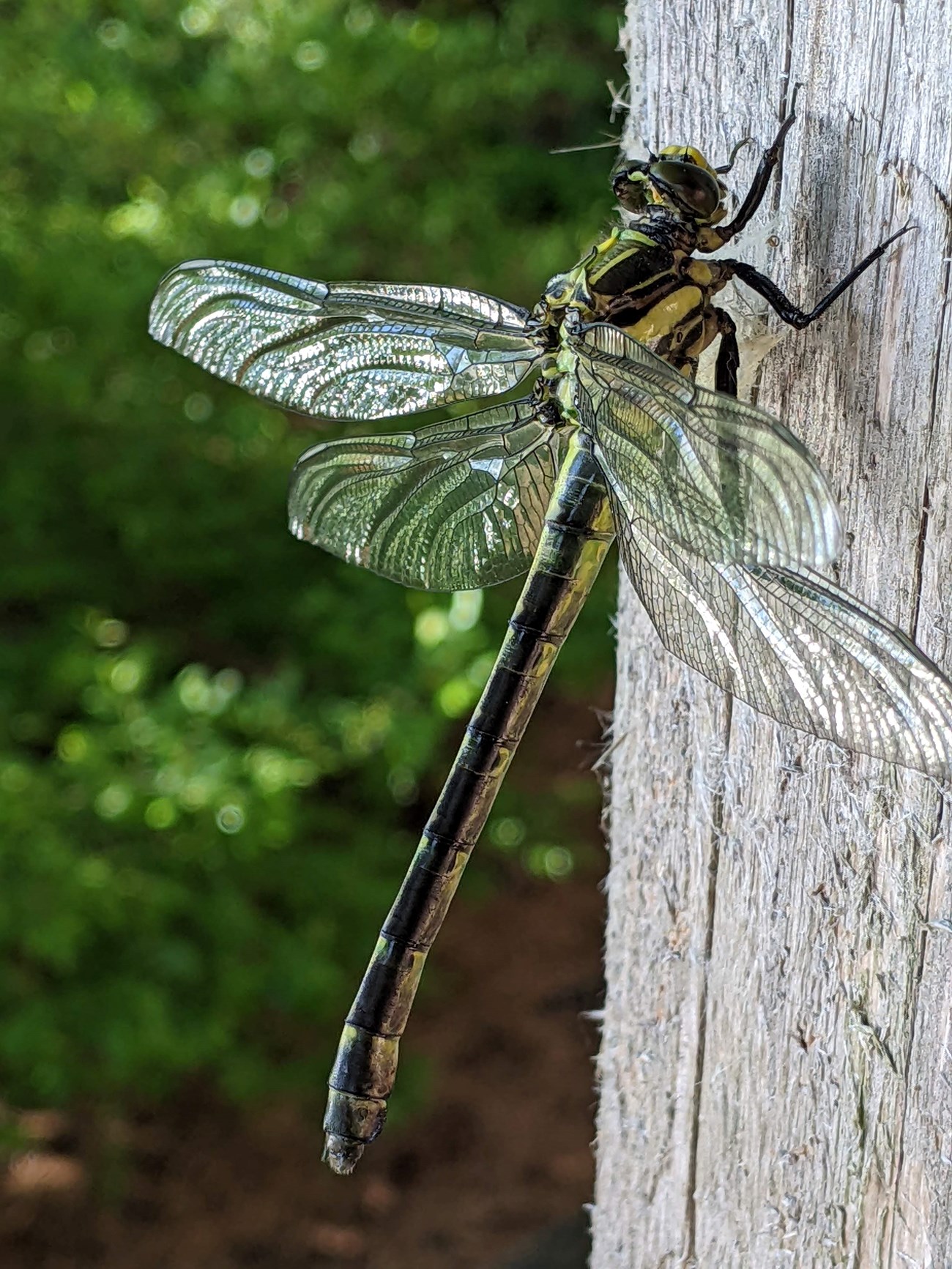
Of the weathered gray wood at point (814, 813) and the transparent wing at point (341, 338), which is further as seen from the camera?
the transparent wing at point (341, 338)

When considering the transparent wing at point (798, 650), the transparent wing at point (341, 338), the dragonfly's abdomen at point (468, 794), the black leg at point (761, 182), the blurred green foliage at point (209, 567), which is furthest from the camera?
the blurred green foliage at point (209, 567)

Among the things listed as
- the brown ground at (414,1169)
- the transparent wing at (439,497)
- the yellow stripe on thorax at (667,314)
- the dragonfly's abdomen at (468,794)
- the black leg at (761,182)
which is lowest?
the brown ground at (414,1169)

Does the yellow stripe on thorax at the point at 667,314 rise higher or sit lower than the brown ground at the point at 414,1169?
higher

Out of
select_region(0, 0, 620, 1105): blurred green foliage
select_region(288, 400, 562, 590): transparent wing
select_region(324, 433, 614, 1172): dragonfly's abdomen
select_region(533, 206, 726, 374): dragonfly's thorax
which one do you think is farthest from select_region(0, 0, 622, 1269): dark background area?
→ select_region(533, 206, 726, 374): dragonfly's thorax

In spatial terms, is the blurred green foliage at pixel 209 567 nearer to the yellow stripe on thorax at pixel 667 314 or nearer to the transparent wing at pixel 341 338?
the transparent wing at pixel 341 338

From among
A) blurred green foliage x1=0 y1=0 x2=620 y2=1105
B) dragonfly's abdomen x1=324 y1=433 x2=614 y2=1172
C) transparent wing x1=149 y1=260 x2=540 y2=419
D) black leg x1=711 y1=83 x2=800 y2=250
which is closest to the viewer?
black leg x1=711 y1=83 x2=800 y2=250

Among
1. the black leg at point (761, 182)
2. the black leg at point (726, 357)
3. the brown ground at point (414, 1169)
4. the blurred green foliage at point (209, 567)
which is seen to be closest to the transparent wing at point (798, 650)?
the black leg at point (726, 357)

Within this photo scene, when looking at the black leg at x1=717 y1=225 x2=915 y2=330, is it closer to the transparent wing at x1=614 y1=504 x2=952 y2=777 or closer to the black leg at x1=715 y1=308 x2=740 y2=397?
the black leg at x1=715 y1=308 x2=740 y2=397
